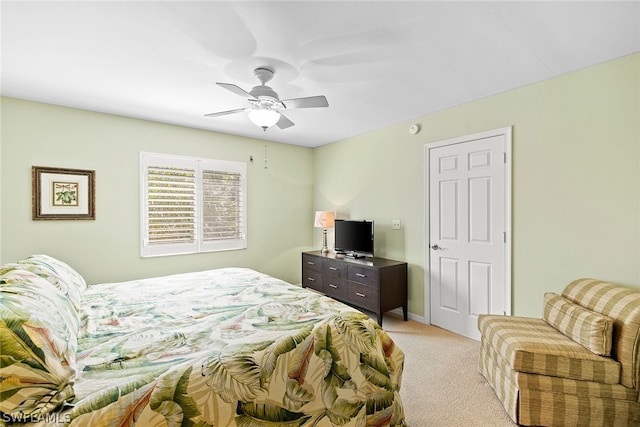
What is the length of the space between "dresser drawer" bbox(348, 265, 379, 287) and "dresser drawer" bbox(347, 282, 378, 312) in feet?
0.20

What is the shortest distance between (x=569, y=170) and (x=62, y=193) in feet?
16.4

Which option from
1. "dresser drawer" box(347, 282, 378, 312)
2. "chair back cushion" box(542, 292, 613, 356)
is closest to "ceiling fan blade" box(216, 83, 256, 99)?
"dresser drawer" box(347, 282, 378, 312)

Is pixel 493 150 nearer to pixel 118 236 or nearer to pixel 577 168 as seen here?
pixel 577 168

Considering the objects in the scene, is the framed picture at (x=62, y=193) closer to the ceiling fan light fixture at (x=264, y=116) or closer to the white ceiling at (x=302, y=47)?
the white ceiling at (x=302, y=47)

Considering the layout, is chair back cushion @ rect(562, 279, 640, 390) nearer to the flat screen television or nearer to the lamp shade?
the flat screen television

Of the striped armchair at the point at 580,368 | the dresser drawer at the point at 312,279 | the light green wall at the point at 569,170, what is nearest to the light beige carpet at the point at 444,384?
the striped armchair at the point at 580,368

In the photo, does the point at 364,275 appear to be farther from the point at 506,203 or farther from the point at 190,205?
the point at 190,205

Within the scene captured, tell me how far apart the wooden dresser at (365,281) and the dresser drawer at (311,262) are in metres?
0.01

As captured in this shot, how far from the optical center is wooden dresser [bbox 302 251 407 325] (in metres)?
3.51

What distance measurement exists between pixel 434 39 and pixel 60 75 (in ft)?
9.92

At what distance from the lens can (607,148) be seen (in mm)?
2359

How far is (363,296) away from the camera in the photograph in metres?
3.67

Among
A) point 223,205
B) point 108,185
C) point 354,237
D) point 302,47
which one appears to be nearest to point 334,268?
point 354,237

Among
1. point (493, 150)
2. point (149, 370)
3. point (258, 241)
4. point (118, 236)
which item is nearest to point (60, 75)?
point (118, 236)
